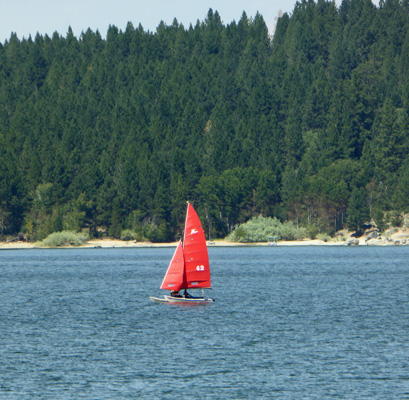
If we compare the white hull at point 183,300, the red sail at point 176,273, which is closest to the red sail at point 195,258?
the red sail at point 176,273

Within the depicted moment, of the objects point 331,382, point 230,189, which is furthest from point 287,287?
point 230,189

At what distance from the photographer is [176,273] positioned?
6812 cm

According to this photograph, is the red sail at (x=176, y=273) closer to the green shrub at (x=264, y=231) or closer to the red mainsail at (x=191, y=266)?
the red mainsail at (x=191, y=266)

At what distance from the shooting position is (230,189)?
638 ft

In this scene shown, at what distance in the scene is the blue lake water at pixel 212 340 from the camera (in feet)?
132

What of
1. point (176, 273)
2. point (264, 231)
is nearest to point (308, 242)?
point (264, 231)

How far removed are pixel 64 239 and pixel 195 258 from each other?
127 m

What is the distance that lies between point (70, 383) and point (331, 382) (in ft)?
41.9

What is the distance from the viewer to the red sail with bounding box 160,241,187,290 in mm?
67625

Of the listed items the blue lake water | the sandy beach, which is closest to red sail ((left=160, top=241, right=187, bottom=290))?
the blue lake water

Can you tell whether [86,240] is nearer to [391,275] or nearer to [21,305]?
[391,275]

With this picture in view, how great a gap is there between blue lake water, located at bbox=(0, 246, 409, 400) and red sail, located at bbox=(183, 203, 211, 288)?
241 cm

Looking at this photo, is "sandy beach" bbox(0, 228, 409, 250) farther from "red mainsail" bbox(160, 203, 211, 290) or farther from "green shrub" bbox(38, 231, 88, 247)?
"red mainsail" bbox(160, 203, 211, 290)

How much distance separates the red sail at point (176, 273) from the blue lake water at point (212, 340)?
206 cm
